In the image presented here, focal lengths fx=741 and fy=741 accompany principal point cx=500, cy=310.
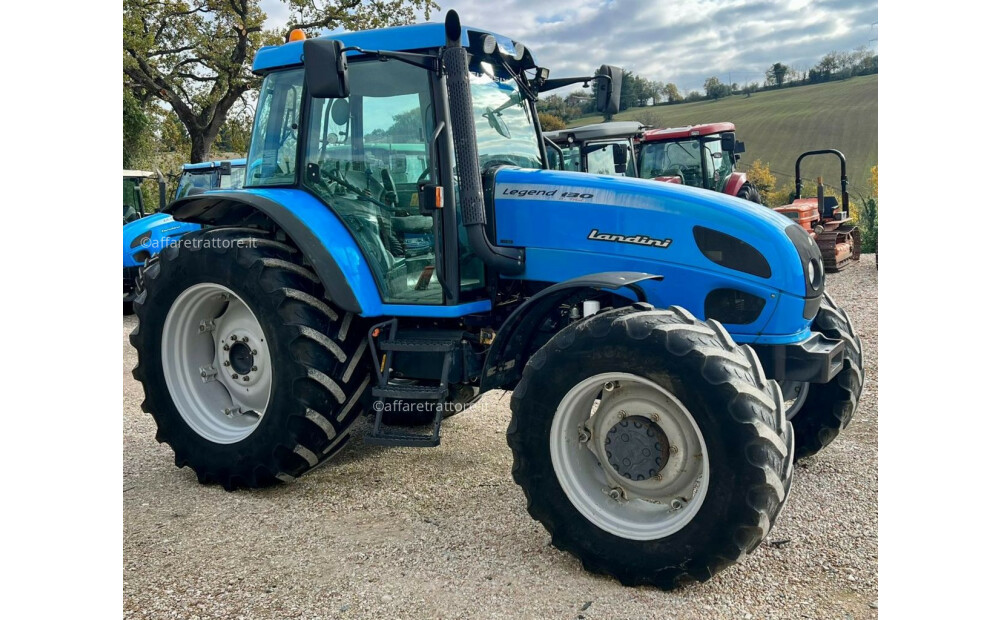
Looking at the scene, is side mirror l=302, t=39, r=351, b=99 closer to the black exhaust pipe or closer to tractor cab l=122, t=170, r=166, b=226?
the black exhaust pipe

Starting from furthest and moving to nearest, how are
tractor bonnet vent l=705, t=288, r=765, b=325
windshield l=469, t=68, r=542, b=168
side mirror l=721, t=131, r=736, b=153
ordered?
1. side mirror l=721, t=131, r=736, b=153
2. windshield l=469, t=68, r=542, b=168
3. tractor bonnet vent l=705, t=288, r=765, b=325

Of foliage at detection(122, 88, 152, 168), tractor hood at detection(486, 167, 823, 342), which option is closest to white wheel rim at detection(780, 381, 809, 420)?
tractor hood at detection(486, 167, 823, 342)

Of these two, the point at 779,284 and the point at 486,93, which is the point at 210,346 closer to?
the point at 486,93

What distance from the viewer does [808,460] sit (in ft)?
13.6

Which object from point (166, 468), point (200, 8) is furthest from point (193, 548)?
point (200, 8)

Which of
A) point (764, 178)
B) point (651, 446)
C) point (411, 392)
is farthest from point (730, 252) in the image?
point (764, 178)

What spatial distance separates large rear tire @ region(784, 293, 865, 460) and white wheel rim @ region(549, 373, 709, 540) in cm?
138

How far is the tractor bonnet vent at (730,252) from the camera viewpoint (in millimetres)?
3205

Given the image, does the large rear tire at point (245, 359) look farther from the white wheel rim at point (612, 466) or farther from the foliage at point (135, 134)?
the foliage at point (135, 134)

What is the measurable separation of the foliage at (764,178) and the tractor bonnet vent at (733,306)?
49.2 ft

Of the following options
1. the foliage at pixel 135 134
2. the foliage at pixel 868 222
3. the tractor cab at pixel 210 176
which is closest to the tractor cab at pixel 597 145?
the tractor cab at pixel 210 176

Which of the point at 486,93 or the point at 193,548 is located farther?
the point at 486,93

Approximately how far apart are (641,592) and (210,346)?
2.76 meters

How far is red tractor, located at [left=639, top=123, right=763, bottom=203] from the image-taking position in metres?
13.1
